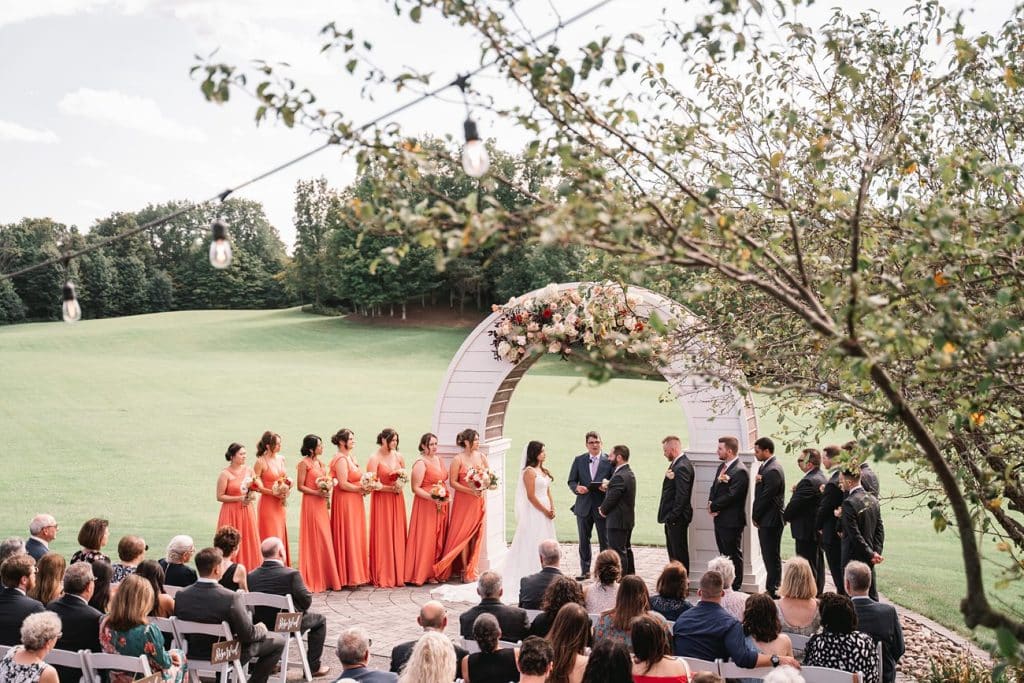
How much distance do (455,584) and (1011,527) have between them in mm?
7680

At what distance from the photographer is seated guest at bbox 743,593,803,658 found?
19.4 feet

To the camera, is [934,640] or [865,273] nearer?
[865,273]

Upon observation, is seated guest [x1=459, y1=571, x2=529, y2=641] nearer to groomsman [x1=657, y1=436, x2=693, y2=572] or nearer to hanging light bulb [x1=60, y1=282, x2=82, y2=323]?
hanging light bulb [x1=60, y1=282, x2=82, y2=323]

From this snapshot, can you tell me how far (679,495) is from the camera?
1079 cm

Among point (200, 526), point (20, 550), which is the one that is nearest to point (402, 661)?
point (20, 550)

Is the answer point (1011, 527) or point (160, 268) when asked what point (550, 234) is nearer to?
point (1011, 527)

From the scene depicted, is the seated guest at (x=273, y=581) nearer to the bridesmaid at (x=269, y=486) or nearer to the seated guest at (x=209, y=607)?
the seated guest at (x=209, y=607)

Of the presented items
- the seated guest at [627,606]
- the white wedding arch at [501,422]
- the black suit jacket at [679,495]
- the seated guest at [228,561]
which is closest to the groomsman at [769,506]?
the white wedding arch at [501,422]

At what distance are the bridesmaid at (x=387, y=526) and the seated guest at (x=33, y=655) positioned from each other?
19.0 ft

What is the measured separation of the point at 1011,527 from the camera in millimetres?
4879

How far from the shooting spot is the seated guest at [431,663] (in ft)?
16.0

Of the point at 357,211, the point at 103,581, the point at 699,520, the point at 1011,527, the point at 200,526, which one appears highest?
the point at 357,211

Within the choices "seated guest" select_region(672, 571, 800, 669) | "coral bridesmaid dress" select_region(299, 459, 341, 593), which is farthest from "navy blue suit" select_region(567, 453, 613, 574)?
"seated guest" select_region(672, 571, 800, 669)

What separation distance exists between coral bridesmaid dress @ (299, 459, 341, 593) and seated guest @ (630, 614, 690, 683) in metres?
6.28
